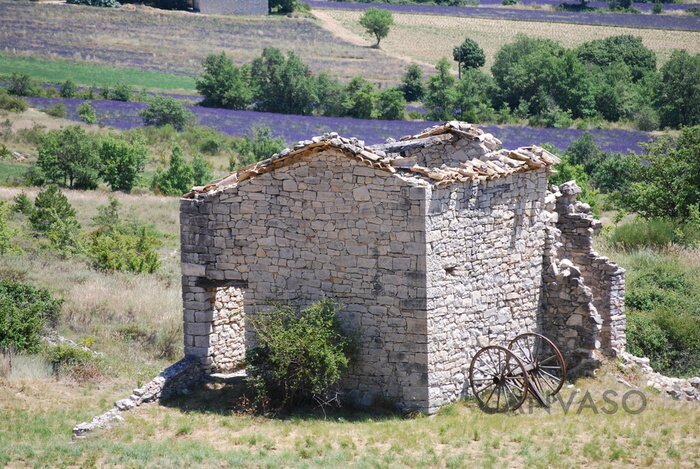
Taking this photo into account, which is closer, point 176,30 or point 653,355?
point 653,355

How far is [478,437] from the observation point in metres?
15.4

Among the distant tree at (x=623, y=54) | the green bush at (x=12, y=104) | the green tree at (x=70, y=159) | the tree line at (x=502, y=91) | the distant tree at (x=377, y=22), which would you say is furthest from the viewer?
the distant tree at (x=377, y=22)

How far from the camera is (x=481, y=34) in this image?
76.6m

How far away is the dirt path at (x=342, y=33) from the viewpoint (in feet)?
240

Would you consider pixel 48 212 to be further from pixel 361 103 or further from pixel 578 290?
pixel 361 103

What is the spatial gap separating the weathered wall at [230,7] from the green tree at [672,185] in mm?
54985

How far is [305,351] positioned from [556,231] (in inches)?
205

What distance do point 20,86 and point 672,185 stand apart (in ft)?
119

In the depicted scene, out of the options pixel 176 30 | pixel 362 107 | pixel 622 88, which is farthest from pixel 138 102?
pixel 622 88

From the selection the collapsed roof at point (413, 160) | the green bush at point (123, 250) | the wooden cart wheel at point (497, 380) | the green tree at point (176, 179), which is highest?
the collapsed roof at point (413, 160)

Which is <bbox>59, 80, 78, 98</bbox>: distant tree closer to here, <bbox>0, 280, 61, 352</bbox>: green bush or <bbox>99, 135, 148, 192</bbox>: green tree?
<bbox>99, 135, 148, 192</bbox>: green tree

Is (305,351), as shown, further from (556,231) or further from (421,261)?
(556,231)

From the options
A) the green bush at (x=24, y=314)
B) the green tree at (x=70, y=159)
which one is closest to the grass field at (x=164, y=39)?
the green tree at (x=70, y=159)

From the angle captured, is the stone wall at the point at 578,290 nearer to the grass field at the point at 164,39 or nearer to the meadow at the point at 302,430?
the meadow at the point at 302,430
